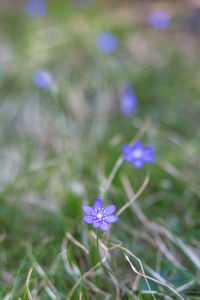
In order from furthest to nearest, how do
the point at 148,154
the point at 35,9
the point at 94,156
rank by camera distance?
the point at 35,9, the point at 94,156, the point at 148,154

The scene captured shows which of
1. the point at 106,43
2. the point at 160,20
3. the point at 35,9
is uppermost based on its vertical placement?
the point at 35,9

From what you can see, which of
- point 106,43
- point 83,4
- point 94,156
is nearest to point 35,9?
point 83,4

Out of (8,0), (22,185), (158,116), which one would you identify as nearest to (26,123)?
(22,185)

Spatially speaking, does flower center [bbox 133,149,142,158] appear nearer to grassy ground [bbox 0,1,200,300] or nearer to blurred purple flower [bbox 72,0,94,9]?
grassy ground [bbox 0,1,200,300]

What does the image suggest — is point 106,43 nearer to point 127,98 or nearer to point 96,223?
point 127,98

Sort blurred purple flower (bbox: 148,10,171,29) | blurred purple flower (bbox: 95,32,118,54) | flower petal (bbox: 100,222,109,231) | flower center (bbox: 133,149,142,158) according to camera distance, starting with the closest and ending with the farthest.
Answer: flower petal (bbox: 100,222,109,231)
flower center (bbox: 133,149,142,158)
blurred purple flower (bbox: 95,32,118,54)
blurred purple flower (bbox: 148,10,171,29)

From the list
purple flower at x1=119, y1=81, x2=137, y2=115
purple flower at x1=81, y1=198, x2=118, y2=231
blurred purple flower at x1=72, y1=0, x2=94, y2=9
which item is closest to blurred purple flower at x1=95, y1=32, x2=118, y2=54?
purple flower at x1=119, y1=81, x2=137, y2=115

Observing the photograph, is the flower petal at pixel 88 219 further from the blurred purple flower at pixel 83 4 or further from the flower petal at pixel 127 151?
the blurred purple flower at pixel 83 4
